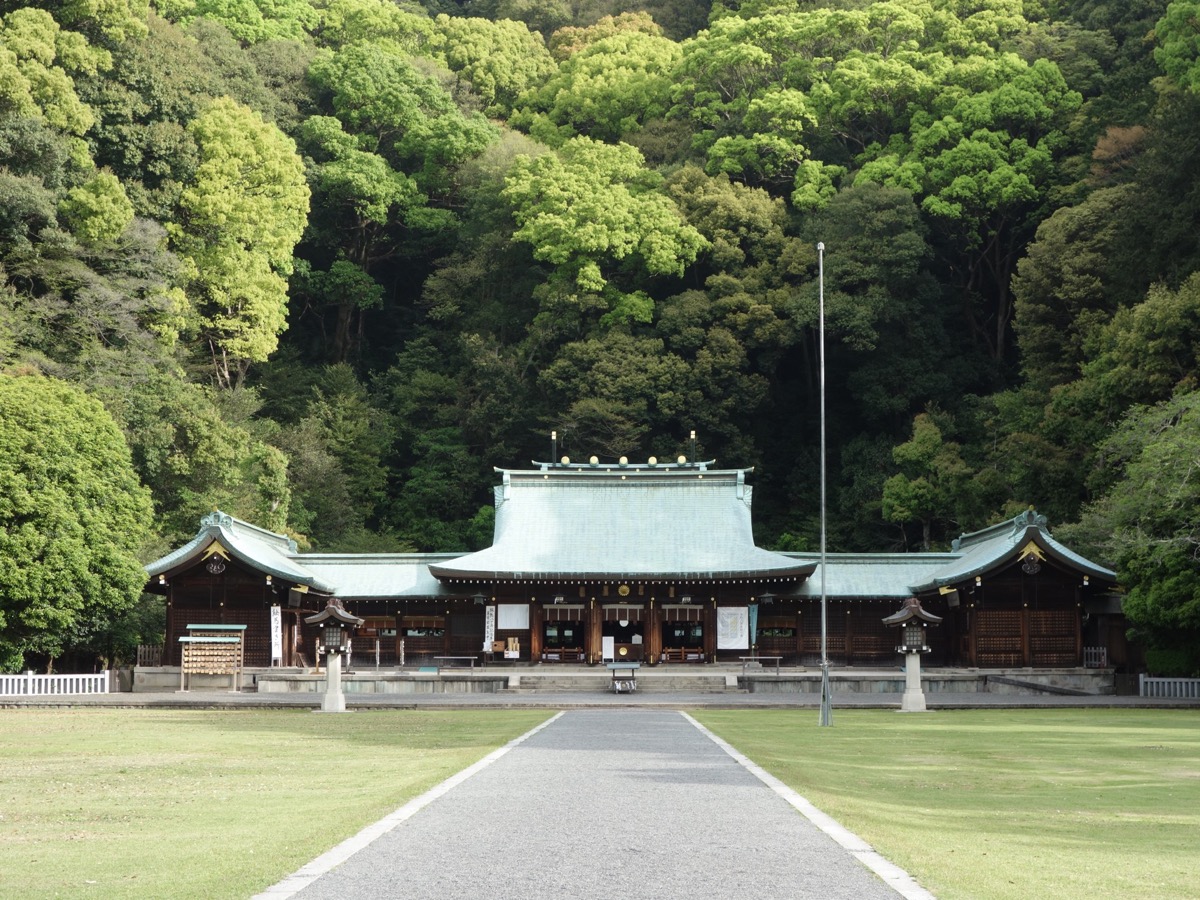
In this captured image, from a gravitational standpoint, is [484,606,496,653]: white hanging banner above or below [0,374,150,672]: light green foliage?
below

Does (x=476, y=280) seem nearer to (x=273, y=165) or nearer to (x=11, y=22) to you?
(x=273, y=165)

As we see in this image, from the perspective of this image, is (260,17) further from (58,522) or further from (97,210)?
(58,522)

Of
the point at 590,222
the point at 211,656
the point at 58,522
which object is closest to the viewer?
the point at 58,522

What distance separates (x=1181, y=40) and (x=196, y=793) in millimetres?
46452

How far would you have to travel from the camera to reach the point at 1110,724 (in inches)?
930

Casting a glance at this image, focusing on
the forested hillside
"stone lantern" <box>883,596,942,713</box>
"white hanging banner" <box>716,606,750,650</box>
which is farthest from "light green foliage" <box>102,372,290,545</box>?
"stone lantern" <box>883,596,942,713</box>

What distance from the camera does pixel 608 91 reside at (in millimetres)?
65812

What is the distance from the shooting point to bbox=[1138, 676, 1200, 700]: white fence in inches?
A: 1289

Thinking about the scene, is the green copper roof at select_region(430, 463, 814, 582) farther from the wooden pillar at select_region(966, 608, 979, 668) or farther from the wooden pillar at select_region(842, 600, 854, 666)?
the wooden pillar at select_region(966, 608, 979, 668)

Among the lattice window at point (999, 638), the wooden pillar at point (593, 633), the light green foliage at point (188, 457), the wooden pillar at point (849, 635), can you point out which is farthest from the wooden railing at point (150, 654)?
the lattice window at point (999, 638)

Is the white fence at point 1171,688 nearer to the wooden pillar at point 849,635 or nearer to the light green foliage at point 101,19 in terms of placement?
the wooden pillar at point 849,635

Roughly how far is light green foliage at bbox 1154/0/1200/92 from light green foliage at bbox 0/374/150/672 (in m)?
36.9

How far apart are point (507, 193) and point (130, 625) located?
25.7 metres

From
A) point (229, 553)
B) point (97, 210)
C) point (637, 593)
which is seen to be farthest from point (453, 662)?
point (97, 210)
